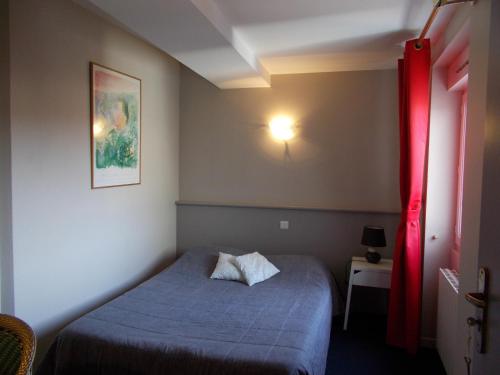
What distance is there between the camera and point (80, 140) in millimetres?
2672

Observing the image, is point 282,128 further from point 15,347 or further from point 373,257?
point 15,347

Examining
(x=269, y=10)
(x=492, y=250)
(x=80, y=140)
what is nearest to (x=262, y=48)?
(x=269, y=10)

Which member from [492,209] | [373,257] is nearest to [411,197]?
[373,257]

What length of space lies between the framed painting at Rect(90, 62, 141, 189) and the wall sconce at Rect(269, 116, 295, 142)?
1.41 metres

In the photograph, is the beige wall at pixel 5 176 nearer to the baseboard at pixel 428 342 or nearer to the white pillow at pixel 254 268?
the white pillow at pixel 254 268

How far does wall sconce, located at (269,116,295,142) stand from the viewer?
12.6ft

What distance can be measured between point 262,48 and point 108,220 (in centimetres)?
201

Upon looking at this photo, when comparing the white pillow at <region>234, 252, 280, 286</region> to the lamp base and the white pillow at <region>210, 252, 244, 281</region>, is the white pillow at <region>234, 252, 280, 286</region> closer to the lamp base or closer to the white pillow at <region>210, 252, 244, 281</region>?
the white pillow at <region>210, 252, 244, 281</region>

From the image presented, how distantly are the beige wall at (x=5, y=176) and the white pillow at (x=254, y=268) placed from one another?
1.73 metres

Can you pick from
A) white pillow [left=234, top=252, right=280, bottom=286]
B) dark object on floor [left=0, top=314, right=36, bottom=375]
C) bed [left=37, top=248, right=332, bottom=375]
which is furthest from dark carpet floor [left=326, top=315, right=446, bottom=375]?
dark object on floor [left=0, top=314, right=36, bottom=375]

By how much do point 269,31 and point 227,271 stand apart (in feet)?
6.75

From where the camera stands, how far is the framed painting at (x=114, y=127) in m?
2.81

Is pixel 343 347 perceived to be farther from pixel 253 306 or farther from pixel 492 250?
pixel 492 250

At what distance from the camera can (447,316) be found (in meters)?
2.62
